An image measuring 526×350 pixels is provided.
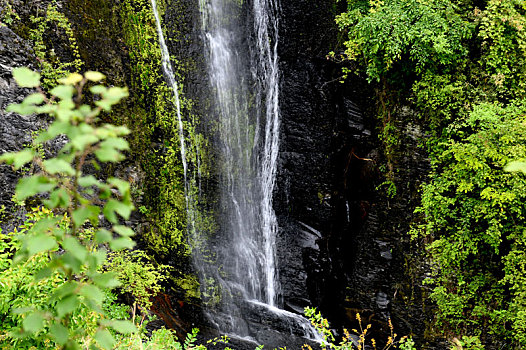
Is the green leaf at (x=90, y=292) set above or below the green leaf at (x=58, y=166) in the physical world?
below

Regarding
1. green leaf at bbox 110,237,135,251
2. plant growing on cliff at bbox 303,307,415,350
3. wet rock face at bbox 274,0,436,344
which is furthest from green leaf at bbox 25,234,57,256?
wet rock face at bbox 274,0,436,344

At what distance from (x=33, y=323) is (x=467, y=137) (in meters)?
5.02

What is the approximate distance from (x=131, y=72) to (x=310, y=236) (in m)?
4.41

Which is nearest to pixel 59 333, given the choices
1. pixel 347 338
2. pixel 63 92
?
pixel 63 92

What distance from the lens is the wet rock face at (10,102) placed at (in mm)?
4355

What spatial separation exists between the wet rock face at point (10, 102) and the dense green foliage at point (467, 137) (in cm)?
493

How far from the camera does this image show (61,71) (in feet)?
15.7

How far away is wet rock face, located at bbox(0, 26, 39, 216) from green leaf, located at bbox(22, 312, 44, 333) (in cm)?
444

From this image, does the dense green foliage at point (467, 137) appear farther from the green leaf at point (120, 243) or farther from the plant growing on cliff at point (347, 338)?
the green leaf at point (120, 243)

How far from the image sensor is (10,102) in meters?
4.42

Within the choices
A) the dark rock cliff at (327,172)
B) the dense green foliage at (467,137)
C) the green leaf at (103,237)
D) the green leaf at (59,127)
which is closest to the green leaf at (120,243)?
the green leaf at (103,237)

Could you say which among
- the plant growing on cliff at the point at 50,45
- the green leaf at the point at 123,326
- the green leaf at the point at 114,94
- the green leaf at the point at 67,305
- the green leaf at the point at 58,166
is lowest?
the green leaf at the point at 123,326

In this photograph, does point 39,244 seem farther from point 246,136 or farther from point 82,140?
point 246,136

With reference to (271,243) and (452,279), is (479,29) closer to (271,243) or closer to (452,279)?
(452,279)
